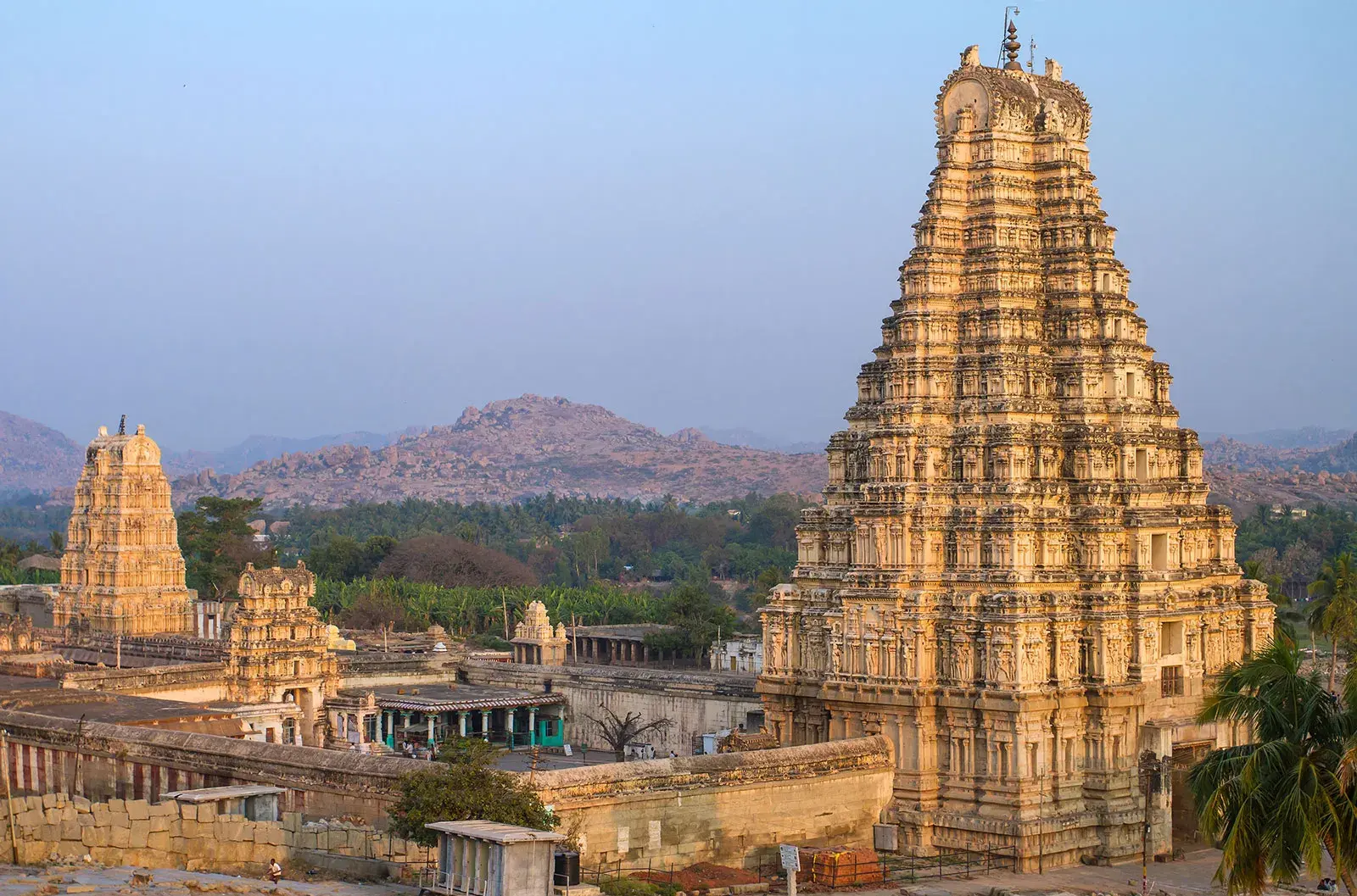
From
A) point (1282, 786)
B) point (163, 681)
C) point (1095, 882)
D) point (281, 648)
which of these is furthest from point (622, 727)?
point (1282, 786)

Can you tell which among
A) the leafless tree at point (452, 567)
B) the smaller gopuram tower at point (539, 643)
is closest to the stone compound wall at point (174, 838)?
the smaller gopuram tower at point (539, 643)

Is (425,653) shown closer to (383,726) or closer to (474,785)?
(383,726)

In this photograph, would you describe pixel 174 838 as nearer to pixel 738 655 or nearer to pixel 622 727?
pixel 622 727

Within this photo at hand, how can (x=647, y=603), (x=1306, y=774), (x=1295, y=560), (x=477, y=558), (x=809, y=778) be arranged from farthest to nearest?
(x=477, y=558), (x=1295, y=560), (x=647, y=603), (x=809, y=778), (x=1306, y=774)

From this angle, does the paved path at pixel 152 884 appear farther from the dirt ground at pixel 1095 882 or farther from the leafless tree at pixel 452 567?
the leafless tree at pixel 452 567

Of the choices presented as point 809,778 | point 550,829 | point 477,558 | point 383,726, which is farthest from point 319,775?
point 477,558

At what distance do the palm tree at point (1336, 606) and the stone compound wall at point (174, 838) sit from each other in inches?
1080

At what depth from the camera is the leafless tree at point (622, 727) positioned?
54031 millimetres

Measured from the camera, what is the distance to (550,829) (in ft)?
103

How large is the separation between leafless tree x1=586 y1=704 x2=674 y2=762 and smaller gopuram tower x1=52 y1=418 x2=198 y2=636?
75.6ft

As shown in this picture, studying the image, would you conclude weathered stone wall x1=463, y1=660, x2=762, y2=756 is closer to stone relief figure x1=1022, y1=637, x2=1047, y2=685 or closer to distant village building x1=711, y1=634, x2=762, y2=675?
distant village building x1=711, y1=634, x2=762, y2=675

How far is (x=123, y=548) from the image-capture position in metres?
73.3

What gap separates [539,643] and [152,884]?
43.0 meters

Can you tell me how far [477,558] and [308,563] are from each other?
11.6 m
